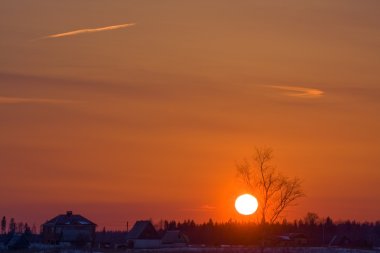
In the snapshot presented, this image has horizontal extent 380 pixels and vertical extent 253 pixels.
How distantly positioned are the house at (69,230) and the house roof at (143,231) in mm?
8641

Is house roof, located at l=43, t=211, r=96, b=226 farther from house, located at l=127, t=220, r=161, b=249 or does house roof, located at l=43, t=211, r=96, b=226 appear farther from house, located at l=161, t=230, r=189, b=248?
house, located at l=161, t=230, r=189, b=248

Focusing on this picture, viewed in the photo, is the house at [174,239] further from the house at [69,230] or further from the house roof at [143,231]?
the house at [69,230]

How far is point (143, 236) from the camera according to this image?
147875 mm

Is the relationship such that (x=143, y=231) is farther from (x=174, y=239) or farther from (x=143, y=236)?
(x=174, y=239)

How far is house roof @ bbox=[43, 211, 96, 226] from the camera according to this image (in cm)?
14012

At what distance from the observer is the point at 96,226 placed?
142125 millimetres

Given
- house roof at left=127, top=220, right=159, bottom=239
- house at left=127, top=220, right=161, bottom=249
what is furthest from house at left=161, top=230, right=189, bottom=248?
house roof at left=127, top=220, right=159, bottom=239

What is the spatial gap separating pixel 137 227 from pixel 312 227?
36.7 metres

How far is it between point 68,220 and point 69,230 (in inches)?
65.5

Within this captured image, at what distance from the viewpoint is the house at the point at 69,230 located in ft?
453

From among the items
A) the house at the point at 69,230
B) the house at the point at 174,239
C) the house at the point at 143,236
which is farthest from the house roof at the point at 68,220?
the house at the point at 174,239

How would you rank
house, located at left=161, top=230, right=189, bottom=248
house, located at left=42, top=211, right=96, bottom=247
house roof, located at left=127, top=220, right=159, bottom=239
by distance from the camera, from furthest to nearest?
house, located at left=161, top=230, right=189, bottom=248
house roof, located at left=127, top=220, right=159, bottom=239
house, located at left=42, top=211, right=96, bottom=247

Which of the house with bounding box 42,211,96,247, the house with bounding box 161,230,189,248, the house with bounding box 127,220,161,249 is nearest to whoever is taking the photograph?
the house with bounding box 42,211,96,247

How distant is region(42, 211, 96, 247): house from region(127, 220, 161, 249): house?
667 cm
